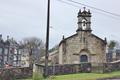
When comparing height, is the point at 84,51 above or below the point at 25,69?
above

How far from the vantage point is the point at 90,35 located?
62.5 metres

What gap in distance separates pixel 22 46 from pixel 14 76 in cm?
6254

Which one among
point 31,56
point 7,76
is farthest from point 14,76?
point 31,56

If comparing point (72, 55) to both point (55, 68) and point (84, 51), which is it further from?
point (55, 68)

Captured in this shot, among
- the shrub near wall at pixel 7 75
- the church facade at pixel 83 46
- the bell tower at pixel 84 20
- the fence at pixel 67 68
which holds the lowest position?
the shrub near wall at pixel 7 75

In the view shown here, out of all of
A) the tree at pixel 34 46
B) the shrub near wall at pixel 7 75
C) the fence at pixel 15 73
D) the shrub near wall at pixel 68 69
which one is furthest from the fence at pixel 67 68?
the tree at pixel 34 46

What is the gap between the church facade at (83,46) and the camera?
6156cm

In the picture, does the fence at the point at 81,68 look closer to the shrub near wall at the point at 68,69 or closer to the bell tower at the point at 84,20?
the shrub near wall at the point at 68,69

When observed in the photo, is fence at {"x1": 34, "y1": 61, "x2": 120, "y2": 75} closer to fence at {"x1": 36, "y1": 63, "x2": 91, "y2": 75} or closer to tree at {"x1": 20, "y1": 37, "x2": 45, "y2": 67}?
fence at {"x1": 36, "y1": 63, "x2": 91, "y2": 75}

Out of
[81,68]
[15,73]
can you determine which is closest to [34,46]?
[81,68]

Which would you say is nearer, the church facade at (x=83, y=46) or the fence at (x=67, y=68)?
the fence at (x=67, y=68)

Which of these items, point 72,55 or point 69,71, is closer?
point 69,71

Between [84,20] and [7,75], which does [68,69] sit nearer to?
[7,75]

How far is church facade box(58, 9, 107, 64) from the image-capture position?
6156cm
